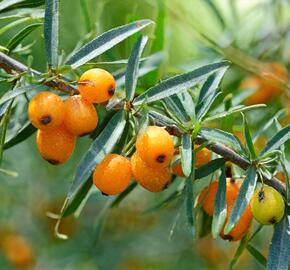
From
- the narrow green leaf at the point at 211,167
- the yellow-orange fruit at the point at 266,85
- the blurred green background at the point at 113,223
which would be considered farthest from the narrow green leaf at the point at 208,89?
the blurred green background at the point at 113,223

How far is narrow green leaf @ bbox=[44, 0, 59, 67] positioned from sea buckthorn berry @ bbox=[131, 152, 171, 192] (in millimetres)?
226

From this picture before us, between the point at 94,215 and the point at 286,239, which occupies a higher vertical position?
the point at 286,239

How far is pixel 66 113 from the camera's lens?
3.79 feet

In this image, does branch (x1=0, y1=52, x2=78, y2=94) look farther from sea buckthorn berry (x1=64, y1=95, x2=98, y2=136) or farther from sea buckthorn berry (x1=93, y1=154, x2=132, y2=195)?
sea buckthorn berry (x1=93, y1=154, x2=132, y2=195)

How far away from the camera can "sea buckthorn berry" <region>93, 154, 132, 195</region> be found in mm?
1147

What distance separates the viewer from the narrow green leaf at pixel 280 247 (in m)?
1.19

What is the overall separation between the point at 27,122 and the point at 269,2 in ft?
3.59

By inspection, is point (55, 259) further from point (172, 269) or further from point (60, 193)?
point (172, 269)

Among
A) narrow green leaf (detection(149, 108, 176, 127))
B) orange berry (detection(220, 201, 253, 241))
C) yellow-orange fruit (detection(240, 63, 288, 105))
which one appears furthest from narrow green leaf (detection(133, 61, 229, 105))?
yellow-orange fruit (detection(240, 63, 288, 105))

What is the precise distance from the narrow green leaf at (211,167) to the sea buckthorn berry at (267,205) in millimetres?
90

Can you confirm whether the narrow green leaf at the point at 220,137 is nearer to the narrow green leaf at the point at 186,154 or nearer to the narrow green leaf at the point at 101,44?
the narrow green leaf at the point at 186,154

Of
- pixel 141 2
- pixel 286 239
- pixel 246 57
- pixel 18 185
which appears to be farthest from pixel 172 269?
pixel 286 239

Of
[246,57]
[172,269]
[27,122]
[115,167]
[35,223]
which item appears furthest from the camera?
[35,223]

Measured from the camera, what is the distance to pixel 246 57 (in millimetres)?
2076
